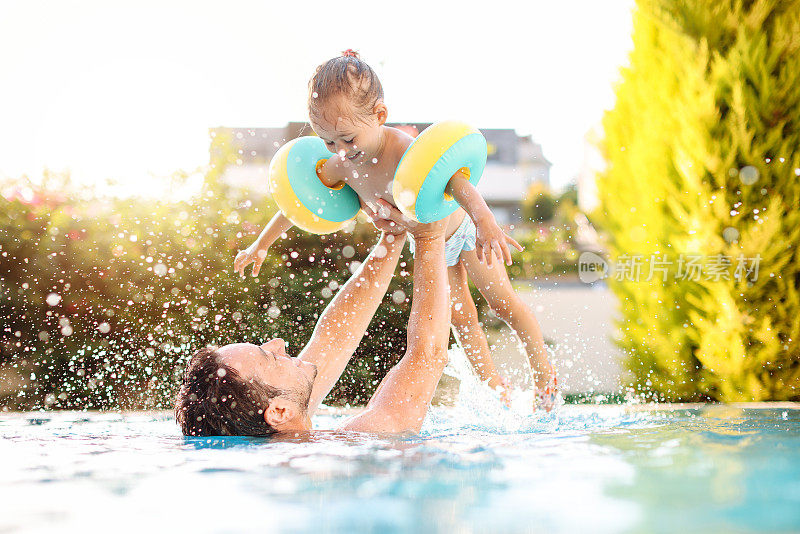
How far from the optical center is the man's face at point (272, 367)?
254 cm

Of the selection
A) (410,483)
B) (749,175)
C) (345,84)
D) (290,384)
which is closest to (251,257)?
(345,84)

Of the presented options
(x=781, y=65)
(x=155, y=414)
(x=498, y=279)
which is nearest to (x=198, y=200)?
(x=155, y=414)

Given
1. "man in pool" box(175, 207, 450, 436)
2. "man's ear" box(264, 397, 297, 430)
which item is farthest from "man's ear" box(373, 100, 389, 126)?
"man's ear" box(264, 397, 297, 430)

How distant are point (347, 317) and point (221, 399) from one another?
76 cm

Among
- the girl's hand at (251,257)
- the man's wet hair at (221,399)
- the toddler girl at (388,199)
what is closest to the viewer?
the man's wet hair at (221,399)

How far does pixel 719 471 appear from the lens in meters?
1.86

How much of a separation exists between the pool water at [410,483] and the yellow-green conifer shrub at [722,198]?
268 centimetres

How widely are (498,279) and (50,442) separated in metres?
2.22

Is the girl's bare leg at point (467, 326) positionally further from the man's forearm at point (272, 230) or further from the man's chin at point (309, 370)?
the man's chin at point (309, 370)

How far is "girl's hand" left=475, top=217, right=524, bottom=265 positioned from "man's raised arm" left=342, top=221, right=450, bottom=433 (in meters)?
0.21

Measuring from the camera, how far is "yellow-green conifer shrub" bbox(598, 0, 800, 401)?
5.27 metres

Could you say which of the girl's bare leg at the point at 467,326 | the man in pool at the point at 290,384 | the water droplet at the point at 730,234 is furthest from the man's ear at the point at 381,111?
the water droplet at the point at 730,234

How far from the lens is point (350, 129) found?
3.11 m

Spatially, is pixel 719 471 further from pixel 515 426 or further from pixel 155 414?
pixel 155 414
